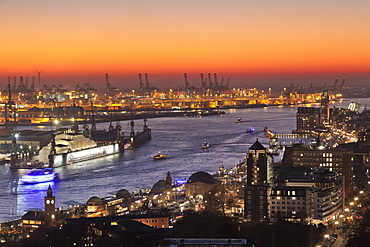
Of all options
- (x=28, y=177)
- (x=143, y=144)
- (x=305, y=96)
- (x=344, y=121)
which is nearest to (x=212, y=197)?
(x=28, y=177)

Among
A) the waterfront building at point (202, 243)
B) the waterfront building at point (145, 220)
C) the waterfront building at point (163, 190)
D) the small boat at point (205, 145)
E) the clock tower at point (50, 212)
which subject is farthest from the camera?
the small boat at point (205, 145)

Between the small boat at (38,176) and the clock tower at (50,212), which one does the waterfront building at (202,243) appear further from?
the small boat at (38,176)

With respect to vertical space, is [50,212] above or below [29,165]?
above

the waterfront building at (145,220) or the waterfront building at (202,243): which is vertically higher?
the waterfront building at (202,243)

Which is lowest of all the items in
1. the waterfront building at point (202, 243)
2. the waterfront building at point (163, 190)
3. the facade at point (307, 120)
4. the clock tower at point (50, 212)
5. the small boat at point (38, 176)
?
the facade at point (307, 120)

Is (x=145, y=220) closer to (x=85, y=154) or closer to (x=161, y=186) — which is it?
(x=161, y=186)

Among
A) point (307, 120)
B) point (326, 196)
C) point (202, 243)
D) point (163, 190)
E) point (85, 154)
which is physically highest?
point (202, 243)

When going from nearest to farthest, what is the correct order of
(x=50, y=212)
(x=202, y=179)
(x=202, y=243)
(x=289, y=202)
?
(x=202, y=243), (x=50, y=212), (x=289, y=202), (x=202, y=179)

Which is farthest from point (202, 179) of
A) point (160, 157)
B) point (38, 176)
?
point (160, 157)

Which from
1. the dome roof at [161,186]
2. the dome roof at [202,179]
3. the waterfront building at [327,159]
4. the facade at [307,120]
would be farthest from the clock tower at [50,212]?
the facade at [307,120]
